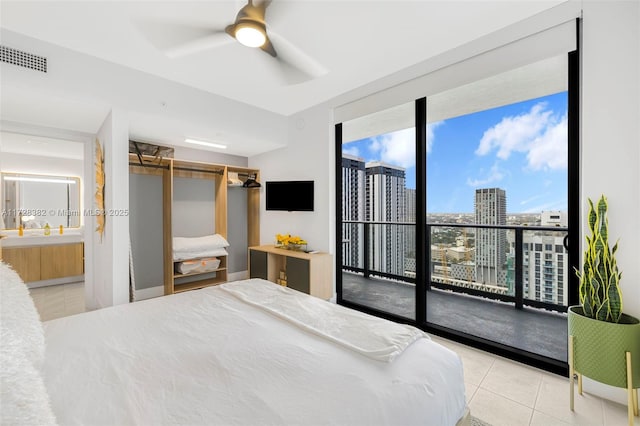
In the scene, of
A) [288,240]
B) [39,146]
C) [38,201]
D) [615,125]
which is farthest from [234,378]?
[38,201]

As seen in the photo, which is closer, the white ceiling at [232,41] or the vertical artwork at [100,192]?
the white ceiling at [232,41]

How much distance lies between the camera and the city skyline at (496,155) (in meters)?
3.01

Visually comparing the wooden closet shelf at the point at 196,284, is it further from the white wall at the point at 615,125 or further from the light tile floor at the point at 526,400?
the white wall at the point at 615,125

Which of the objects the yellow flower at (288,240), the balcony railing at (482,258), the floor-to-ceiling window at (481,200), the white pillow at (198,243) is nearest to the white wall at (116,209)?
the white pillow at (198,243)

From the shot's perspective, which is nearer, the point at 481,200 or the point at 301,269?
the point at 301,269

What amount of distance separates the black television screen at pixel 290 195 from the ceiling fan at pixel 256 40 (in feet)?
6.93

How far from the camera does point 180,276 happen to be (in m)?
3.87

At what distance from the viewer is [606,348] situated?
1.63m

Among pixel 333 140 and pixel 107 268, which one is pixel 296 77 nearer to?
pixel 333 140

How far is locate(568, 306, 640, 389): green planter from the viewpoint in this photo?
158cm

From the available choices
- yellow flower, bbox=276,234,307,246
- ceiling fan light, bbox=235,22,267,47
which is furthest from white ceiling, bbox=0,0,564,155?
yellow flower, bbox=276,234,307,246

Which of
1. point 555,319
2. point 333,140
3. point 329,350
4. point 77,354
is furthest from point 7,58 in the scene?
point 555,319

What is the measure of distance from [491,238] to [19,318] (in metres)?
4.23

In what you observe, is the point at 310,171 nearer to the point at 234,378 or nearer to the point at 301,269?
the point at 301,269
